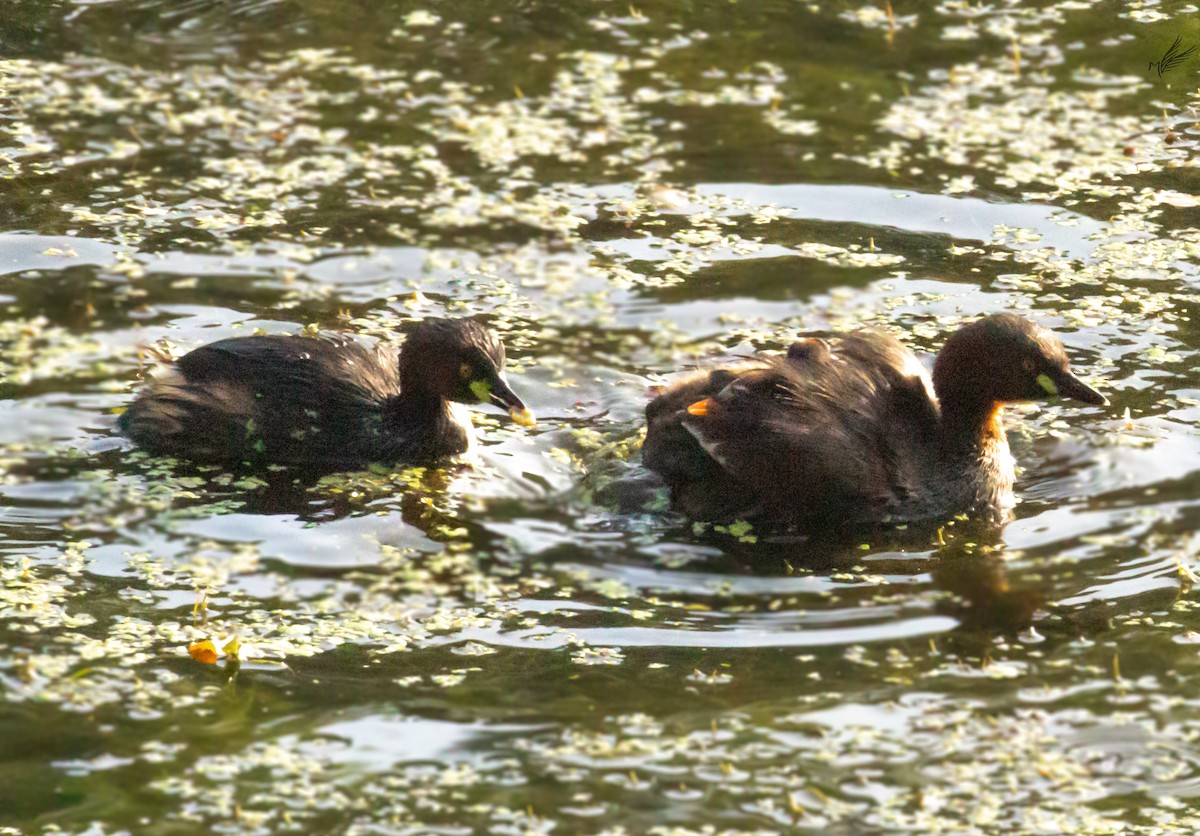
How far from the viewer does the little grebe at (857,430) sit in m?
7.57

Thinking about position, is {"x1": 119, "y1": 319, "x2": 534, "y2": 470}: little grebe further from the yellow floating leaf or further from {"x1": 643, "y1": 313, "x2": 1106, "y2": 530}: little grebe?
the yellow floating leaf

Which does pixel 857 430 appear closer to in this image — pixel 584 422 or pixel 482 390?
pixel 584 422

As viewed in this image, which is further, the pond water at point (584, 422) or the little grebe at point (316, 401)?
the little grebe at point (316, 401)

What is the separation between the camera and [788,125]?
11.8 meters

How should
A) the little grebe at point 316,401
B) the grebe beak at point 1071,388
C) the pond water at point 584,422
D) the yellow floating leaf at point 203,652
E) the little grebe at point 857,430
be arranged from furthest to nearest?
the little grebe at point 316,401 < the grebe beak at point 1071,388 < the little grebe at point 857,430 < the yellow floating leaf at point 203,652 < the pond water at point 584,422

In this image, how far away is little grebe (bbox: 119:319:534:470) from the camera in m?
8.17

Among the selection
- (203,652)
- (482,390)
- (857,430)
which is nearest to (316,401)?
(482,390)

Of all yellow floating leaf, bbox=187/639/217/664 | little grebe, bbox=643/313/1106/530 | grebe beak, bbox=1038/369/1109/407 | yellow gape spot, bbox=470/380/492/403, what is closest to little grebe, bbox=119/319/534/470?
yellow gape spot, bbox=470/380/492/403

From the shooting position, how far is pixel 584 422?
8.67 meters

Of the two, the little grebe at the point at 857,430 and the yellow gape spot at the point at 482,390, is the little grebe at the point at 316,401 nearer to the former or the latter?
the yellow gape spot at the point at 482,390

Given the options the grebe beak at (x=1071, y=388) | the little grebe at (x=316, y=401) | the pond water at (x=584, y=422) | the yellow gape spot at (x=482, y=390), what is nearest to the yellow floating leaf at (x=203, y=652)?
the pond water at (x=584, y=422)

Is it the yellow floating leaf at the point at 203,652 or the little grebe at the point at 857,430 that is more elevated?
the little grebe at the point at 857,430

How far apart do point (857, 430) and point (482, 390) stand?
180 cm

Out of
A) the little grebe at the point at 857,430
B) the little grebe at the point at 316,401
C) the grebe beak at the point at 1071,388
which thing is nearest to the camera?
the little grebe at the point at 857,430
